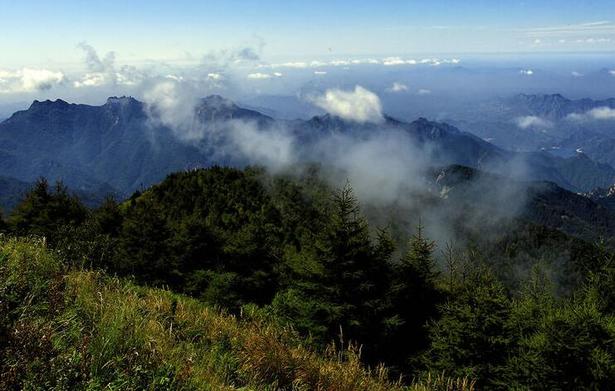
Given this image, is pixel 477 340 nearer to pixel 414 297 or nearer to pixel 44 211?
pixel 414 297

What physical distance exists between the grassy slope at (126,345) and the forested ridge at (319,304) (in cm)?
3

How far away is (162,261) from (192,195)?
6752 cm

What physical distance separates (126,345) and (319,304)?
24.0 meters

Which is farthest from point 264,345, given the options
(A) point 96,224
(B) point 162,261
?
(A) point 96,224

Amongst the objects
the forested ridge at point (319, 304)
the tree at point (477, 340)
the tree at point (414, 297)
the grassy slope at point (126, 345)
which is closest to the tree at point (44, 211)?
A: the forested ridge at point (319, 304)

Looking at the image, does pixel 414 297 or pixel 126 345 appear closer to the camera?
pixel 126 345

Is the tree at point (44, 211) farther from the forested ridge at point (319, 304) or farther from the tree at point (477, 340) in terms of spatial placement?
the tree at point (477, 340)

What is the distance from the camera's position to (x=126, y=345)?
15.6 feet

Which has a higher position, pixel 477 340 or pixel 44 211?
pixel 44 211

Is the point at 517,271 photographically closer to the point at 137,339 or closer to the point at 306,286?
the point at 306,286

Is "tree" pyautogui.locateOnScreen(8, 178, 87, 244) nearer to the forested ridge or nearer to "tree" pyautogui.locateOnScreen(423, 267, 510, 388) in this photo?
Result: the forested ridge

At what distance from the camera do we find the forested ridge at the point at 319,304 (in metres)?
5.12

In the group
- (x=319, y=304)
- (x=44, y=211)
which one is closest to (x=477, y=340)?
(x=319, y=304)

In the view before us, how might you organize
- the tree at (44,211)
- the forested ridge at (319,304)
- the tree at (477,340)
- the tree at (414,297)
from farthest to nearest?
the tree at (44,211) → the tree at (414,297) → the tree at (477,340) → the forested ridge at (319,304)
